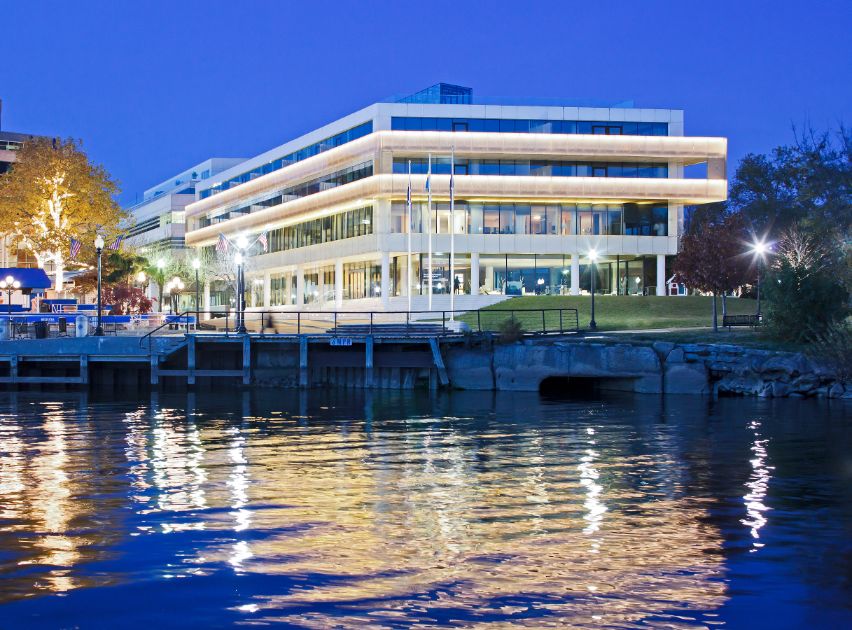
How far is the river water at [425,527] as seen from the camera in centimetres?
1095

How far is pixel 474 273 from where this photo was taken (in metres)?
76.3

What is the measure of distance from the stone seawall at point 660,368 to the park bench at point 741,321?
8.55 metres

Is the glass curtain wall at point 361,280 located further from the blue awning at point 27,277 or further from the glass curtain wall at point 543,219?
the blue awning at point 27,277

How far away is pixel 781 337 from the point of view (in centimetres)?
4384

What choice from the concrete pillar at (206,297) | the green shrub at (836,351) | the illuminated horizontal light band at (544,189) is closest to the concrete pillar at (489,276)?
the illuminated horizontal light band at (544,189)

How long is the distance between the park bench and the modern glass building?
24.2m

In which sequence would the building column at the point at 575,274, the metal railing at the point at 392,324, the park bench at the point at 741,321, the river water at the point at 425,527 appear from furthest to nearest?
the building column at the point at 575,274 < the park bench at the point at 741,321 < the metal railing at the point at 392,324 < the river water at the point at 425,527

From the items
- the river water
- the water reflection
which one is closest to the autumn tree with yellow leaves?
the river water

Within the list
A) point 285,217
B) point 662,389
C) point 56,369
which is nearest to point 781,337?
point 662,389

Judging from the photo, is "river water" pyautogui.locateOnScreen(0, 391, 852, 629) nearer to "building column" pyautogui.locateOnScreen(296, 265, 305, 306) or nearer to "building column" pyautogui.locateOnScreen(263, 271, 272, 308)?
"building column" pyautogui.locateOnScreen(296, 265, 305, 306)

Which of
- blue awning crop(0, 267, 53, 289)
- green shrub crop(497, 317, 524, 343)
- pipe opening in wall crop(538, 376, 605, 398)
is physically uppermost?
blue awning crop(0, 267, 53, 289)

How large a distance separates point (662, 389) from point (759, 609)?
31051 mm

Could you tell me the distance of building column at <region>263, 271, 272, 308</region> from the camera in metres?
102

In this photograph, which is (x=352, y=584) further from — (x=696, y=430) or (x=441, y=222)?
(x=441, y=222)
